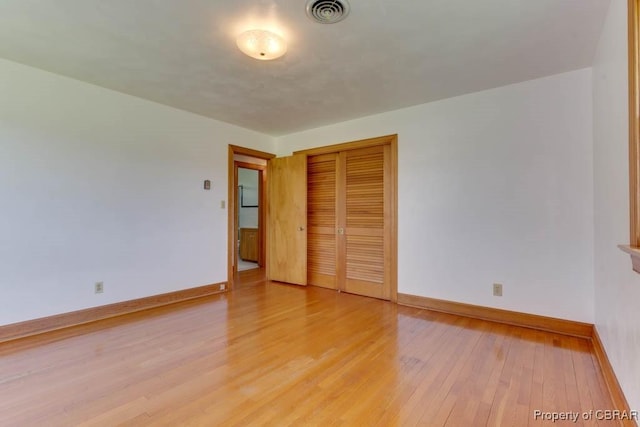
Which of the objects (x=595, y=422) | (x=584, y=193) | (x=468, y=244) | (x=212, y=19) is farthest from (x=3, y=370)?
(x=584, y=193)

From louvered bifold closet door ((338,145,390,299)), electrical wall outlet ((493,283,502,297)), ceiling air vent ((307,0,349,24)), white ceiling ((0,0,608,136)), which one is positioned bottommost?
electrical wall outlet ((493,283,502,297))

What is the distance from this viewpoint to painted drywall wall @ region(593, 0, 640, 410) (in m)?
1.48

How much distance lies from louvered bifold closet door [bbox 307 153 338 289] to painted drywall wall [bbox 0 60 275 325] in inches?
52.6

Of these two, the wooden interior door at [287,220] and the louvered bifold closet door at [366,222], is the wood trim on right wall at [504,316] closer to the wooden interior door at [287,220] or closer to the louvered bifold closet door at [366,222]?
the louvered bifold closet door at [366,222]

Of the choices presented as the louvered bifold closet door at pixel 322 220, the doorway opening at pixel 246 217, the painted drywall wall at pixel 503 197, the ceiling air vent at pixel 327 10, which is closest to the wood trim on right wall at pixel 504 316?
the painted drywall wall at pixel 503 197

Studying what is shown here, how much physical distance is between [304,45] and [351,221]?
2.35m

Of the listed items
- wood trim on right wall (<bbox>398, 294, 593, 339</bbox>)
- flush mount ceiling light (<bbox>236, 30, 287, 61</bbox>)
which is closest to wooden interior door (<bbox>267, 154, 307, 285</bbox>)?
wood trim on right wall (<bbox>398, 294, 593, 339</bbox>)

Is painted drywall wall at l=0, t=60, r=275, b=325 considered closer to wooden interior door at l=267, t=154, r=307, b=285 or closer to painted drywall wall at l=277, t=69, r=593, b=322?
wooden interior door at l=267, t=154, r=307, b=285

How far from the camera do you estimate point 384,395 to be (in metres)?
1.71

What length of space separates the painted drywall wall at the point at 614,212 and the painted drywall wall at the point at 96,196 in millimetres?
3906

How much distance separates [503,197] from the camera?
2879 mm

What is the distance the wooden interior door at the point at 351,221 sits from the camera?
3734 mm

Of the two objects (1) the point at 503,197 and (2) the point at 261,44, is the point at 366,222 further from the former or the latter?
(2) the point at 261,44

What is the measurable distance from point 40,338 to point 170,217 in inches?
62.0
